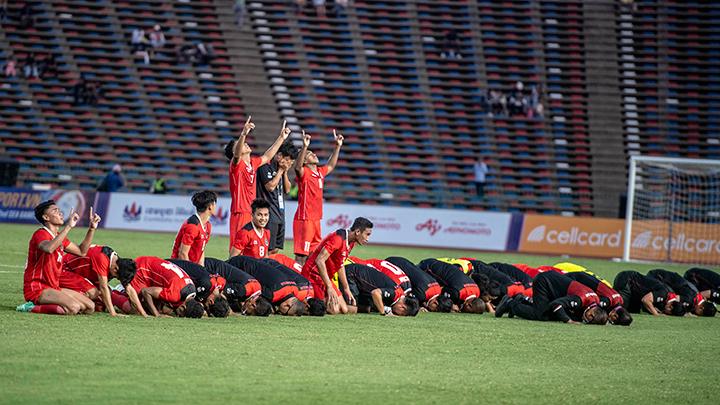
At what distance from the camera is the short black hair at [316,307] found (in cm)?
1284

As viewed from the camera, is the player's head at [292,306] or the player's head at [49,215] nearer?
the player's head at [49,215]

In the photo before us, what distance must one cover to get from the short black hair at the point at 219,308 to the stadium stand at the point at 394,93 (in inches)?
908

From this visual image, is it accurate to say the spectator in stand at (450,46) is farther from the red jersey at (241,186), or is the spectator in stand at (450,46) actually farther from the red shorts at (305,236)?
the red jersey at (241,186)

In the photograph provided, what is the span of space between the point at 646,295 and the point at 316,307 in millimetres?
5290

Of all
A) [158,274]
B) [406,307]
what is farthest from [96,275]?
[406,307]

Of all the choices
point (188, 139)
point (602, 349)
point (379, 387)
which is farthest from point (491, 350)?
point (188, 139)

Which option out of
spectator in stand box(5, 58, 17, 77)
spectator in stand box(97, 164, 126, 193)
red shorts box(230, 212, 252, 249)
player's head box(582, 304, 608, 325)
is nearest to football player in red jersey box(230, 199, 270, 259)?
red shorts box(230, 212, 252, 249)

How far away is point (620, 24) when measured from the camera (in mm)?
40062

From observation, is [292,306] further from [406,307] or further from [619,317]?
[619,317]

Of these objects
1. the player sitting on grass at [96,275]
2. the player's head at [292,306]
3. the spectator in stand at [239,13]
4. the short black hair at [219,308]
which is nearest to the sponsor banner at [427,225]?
the spectator in stand at [239,13]

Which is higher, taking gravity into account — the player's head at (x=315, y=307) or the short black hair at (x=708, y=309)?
the short black hair at (x=708, y=309)

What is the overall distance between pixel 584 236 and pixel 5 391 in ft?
84.3

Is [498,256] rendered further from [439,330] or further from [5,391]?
[5,391]

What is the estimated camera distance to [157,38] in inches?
1497
